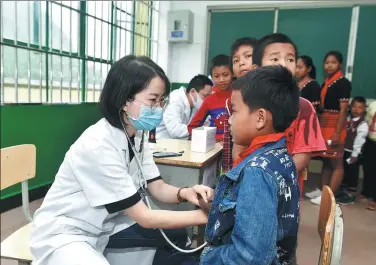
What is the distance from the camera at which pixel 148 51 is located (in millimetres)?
5055

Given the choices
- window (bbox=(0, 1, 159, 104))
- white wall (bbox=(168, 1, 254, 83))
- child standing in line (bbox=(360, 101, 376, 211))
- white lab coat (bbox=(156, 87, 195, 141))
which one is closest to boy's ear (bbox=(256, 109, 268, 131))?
window (bbox=(0, 1, 159, 104))

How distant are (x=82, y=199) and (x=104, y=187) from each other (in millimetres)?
100

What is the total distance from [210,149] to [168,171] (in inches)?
13.1

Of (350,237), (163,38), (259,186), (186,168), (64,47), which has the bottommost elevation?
(350,237)

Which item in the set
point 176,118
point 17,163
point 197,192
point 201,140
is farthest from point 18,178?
point 176,118

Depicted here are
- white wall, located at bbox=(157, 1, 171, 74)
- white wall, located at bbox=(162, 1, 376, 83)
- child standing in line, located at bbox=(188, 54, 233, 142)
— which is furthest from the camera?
white wall, located at bbox=(157, 1, 171, 74)

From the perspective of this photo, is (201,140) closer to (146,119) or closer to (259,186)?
(146,119)

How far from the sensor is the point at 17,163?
125 cm

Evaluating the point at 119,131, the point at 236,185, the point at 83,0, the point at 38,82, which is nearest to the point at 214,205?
the point at 236,185

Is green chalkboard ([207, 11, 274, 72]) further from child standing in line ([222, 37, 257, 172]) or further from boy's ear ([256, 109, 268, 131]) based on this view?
boy's ear ([256, 109, 268, 131])

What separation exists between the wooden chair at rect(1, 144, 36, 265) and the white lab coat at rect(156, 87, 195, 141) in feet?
4.51

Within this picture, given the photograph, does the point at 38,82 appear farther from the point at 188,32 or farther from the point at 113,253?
the point at 188,32

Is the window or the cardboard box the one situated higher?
the window

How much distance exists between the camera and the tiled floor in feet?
7.13
